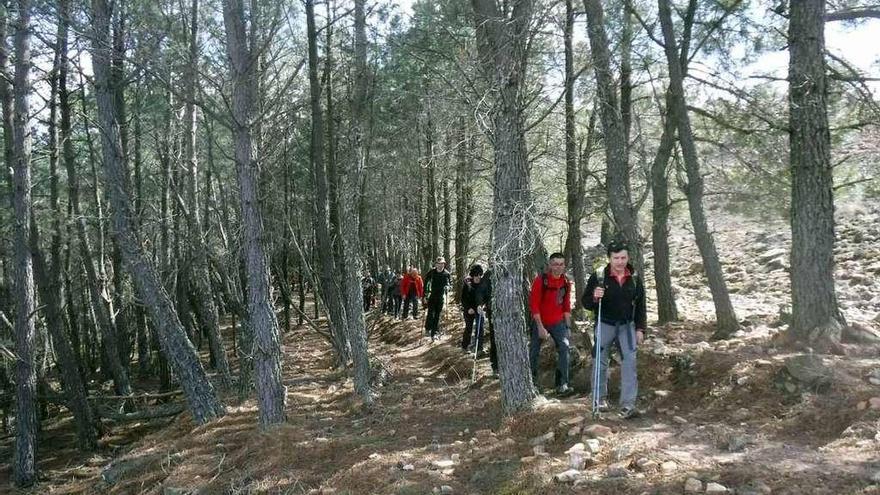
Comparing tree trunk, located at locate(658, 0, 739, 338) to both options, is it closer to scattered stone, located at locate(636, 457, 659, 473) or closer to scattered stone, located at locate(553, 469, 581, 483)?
scattered stone, located at locate(636, 457, 659, 473)

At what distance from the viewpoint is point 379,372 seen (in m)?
10.6

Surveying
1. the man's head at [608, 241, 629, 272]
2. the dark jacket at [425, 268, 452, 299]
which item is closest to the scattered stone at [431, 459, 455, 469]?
the man's head at [608, 241, 629, 272]

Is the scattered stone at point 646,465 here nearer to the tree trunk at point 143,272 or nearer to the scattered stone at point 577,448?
the scattered stone at point 577,448

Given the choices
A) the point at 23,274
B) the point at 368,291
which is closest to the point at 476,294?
the point at 23,274

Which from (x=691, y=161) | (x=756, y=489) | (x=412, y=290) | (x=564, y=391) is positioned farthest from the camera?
(x=412, y=290)

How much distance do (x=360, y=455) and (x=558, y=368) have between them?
2764 millimetres

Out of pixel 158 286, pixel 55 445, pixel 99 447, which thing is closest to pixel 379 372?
pixel 158 286

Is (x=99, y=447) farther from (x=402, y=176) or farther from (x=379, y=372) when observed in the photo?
(x=402, y=176)

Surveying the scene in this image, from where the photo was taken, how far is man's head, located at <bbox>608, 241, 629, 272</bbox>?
20.4 feet

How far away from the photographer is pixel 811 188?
6719 millimetres

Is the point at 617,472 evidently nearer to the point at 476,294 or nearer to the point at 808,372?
the point at 808,372

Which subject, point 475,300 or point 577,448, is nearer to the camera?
point 577,448

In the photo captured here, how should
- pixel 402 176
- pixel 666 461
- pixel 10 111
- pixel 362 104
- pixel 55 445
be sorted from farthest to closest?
1. pixel 402 176
2. pixel 55 445
3. pixel 10 111
4. pixel 362 104
5. pixel 666 461

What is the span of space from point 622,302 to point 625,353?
53cm
